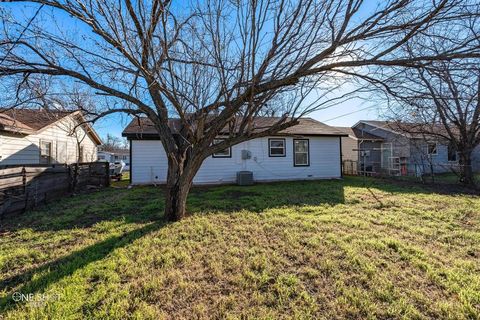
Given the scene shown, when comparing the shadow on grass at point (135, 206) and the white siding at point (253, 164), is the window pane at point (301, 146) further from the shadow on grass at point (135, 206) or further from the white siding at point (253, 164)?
the shadow on grass at point (135, 206)

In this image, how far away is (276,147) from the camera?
1187 centimetres

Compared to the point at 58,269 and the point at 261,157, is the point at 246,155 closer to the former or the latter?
the point at 261,157

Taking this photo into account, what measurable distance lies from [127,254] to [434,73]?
5.23 meters

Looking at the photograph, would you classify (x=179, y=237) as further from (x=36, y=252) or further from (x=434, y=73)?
(x=434, y=73)

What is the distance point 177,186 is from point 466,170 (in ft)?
41.7

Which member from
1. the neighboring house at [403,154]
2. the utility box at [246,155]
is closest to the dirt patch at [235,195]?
the utility box at [246,155]

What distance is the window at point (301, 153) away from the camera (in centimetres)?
1212

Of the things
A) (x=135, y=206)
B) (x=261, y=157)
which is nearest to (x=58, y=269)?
(x=135, y=206)

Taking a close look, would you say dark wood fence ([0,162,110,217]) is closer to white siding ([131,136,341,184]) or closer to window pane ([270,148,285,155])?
white siding ([131,136,341,184])

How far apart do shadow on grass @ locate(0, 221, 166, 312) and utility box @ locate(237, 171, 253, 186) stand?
671 centimetres

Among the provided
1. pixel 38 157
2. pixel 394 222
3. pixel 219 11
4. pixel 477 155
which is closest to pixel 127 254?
pixel 219 11

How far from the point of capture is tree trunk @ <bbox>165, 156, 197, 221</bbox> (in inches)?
192

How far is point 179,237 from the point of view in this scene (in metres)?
4.13

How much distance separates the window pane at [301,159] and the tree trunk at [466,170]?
683cm
